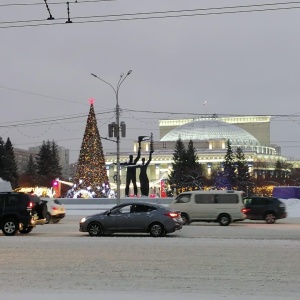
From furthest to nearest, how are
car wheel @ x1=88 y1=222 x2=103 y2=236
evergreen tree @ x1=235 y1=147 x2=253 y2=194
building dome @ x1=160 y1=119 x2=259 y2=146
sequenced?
building dome @ x1=160 y1=119 x2=259 y2=146
evergreen tree @ x1=235 y1=147 x2=253 y2=194
car wheel @ x1=88 y1=222 x2=103 y2=236

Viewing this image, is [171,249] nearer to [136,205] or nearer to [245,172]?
[136,205]

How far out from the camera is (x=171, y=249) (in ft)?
53.0

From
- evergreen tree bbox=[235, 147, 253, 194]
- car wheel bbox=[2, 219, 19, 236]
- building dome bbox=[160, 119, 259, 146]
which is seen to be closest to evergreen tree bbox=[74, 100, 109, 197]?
car wheel bbox=[2, 219, 19, 236]

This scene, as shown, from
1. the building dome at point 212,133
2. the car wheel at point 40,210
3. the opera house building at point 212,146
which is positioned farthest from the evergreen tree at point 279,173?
the car wheel at point 40,210

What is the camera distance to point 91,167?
5506 cm

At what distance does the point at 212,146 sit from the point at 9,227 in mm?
130626

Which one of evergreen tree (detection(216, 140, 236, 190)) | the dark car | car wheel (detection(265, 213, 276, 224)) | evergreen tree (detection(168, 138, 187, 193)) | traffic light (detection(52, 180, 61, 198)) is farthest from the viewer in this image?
evergreen tree (detection(168, 138, 187, 193))

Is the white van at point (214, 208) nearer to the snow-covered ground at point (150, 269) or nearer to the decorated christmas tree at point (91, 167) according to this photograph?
the snow-covered ground at point (150, 269)

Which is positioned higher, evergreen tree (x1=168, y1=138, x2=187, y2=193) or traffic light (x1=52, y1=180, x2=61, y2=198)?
evergreen tree (x1=168, y1=138, x2=187, y2=193)

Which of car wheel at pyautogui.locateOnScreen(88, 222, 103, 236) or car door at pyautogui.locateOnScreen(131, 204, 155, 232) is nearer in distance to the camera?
car door at pyautogui.locateOnScreen(131, 204, 155, 232)

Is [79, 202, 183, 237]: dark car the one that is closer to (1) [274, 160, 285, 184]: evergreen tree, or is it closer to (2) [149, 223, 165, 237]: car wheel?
(2) [149, 223, 165, 237]: car wheel

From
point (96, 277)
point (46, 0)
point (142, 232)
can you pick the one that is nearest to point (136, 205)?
point (142, 232)

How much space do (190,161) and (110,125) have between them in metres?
63.2

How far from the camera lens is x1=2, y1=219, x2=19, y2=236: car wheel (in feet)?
72.0
